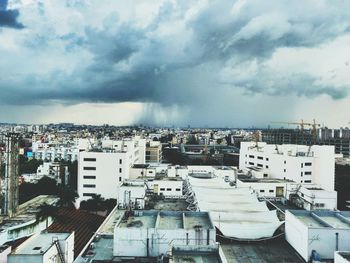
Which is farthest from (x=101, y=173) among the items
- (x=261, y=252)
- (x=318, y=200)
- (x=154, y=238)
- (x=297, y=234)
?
(x=297, y=234)

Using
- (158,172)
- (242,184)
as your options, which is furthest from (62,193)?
(242,184)

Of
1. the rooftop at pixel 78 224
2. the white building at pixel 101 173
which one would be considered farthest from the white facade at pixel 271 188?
the rooftop at pixel 78 224

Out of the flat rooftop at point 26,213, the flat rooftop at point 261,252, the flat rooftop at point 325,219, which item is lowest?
the flat rooftop at point 26,213

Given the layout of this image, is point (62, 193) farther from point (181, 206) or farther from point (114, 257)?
point (114, 257)

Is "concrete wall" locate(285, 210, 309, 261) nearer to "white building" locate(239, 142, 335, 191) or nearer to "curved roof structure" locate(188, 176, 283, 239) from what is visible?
"curved roof structure" locate(188, 176, 283, 239)

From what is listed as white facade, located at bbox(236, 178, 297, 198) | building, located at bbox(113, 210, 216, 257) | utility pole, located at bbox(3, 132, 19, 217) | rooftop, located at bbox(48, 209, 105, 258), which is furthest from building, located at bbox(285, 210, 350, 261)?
utility pole, located at bbox(3, 132, 19, 217)

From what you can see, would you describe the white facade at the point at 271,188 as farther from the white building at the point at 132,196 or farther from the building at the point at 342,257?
the building at the point at 342,257
